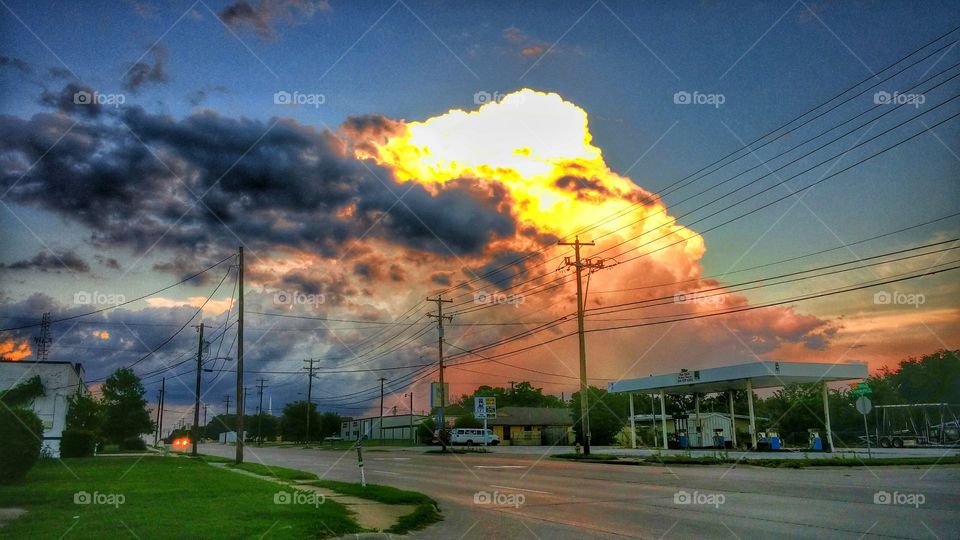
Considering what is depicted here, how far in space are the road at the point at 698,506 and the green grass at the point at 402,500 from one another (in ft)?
1.12

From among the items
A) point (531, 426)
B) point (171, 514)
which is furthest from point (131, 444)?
point (171, 514)

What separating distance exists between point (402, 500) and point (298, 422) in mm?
119798

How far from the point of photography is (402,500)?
48.4 feet

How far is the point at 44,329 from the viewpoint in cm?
6131

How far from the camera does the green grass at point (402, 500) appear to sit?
11.4 meters

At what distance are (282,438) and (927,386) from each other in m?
112

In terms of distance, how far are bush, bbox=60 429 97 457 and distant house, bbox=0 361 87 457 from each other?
75 centimetres

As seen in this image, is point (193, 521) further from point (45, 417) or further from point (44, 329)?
point (44, 329)

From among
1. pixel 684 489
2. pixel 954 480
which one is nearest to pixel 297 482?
pixel 684 489

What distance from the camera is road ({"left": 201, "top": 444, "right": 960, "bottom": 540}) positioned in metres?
10.4

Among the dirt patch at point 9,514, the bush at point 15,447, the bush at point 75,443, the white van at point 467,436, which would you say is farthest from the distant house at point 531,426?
the dirt patch at point 9,514

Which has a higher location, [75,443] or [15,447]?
[15,447]

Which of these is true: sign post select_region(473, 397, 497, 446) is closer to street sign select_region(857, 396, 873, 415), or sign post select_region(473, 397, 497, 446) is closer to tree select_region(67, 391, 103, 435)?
street sign select_region(857, 396, 873, 415)

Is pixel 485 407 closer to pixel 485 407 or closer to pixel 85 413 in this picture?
pixel 485 407
